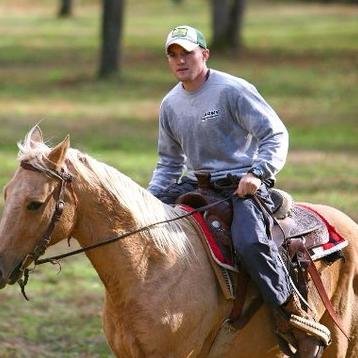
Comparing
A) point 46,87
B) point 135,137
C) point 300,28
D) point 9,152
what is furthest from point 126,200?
point 300,28

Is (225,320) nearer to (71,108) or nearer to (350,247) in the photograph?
(350,247)

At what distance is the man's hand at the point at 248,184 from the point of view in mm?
6559

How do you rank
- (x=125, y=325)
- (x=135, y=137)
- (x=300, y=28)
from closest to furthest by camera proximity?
(x=125, y=325)
(x=135, y=137)
(x=300, y=28)

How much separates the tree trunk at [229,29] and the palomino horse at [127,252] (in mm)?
34673

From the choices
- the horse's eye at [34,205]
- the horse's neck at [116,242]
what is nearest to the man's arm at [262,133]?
the horse's neck at [116,242]

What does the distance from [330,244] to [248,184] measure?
0.89 meters

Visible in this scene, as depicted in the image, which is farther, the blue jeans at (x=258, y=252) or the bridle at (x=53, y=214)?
the blue jeans at (x=258, y=252)

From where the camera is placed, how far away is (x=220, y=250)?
260 inches

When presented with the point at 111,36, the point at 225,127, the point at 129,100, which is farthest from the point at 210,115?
the point at 111,36

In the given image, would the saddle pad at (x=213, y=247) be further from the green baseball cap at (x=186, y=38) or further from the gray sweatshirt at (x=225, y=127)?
the green baseball cap at (x=186, y=38)

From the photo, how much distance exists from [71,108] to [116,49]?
621cm

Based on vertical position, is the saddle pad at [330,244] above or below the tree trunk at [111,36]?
above

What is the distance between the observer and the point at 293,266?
694cm

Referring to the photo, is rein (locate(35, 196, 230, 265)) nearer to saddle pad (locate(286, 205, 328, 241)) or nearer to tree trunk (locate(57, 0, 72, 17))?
saddle pad (locate(286, 205, 328, 241))
